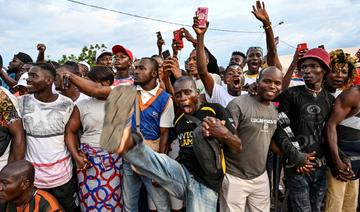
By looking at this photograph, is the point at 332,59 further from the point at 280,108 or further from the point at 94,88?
the point at 94,88

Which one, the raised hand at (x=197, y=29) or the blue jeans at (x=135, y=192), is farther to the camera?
the raised hand at (x=197, y=29)

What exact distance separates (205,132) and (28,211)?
1.54m

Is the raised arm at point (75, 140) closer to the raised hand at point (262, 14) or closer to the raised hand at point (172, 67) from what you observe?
the raised hand at point (172, 67)

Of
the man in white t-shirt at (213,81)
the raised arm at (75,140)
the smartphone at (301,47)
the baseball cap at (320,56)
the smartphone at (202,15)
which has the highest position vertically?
the smartphone at (202,15)

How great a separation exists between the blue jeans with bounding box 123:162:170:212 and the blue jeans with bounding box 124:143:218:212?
371mm

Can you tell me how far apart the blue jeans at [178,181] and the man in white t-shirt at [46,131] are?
3.42 ft

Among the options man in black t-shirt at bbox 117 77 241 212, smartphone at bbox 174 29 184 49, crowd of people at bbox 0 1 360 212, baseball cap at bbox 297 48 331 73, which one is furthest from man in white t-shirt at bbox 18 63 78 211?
baseball cap at bbox 297 48 331 73

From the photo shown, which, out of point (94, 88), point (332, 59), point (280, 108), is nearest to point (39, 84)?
point (94, 88)

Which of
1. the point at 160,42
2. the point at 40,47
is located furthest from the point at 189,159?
the point at 40,47

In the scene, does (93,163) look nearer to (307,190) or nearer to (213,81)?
(213,81)

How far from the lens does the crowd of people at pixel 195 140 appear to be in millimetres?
2959

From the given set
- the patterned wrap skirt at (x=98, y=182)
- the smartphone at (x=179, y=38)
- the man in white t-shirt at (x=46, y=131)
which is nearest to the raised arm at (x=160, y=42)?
the smartphone at (x=179, y=38)

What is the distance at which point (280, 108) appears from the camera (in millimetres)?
3410

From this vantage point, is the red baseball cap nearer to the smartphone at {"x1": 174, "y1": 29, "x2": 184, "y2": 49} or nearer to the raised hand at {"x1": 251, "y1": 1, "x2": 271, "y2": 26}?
the smartphone at {"x1": 174, "y1": 29, "x2": 184, "y2": 49}
